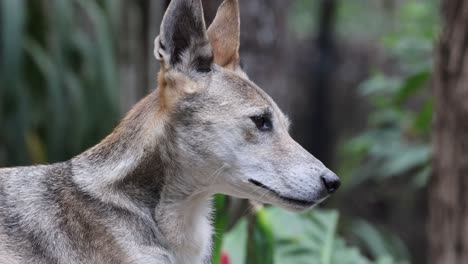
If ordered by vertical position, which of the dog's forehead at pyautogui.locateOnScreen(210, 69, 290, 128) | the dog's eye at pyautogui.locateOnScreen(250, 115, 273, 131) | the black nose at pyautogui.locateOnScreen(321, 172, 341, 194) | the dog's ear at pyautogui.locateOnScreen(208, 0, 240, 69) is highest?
the dog's ear at pyautogui.locateOnScreen(208, 0, 240, 69)

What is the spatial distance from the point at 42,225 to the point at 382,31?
1011cm

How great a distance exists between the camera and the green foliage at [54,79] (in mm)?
6195

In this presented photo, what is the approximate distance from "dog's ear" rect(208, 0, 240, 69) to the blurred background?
51 cm

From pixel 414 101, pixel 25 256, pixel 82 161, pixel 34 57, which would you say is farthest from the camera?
pixel 414 101

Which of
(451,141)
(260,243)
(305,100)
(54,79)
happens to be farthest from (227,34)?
(305,100)

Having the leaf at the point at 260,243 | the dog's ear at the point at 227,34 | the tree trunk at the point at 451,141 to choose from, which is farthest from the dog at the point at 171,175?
the tree trunk at the point at 451,141

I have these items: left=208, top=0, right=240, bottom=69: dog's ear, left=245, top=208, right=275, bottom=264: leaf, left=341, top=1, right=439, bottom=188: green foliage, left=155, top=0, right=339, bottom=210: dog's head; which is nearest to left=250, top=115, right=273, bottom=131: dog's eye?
left=155, top=0, right=339, bottom=210: dog's head

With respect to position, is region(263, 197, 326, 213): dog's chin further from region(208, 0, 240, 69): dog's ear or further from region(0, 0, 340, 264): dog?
region(208, 0, 240, 69): dog's ear

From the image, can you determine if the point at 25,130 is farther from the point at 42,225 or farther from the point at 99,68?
the point at 42,225

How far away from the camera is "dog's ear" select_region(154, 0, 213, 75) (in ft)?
8.96

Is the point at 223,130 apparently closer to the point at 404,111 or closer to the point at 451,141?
the point at 451,141

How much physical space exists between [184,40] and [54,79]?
12.8ft

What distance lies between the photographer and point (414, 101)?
1073cm

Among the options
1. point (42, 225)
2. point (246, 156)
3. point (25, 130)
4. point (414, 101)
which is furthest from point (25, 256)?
point (414, 101)
